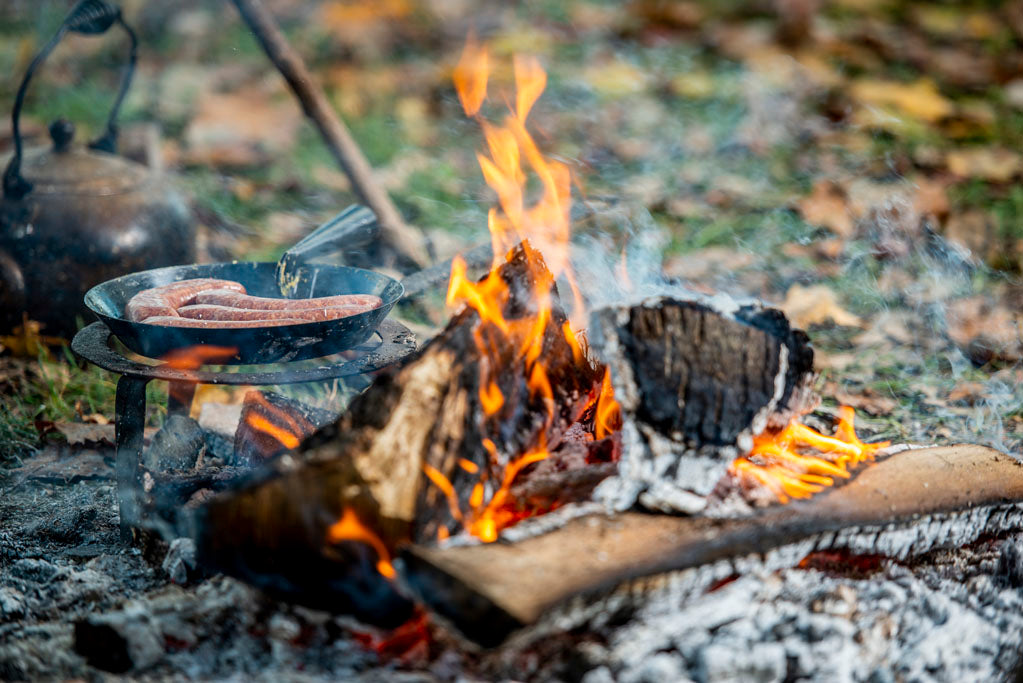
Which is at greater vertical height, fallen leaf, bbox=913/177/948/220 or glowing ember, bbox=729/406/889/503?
glowing ember, bbox=729/406/889/503

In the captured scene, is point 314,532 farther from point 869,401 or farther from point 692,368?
point 869,401

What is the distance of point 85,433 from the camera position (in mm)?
3137

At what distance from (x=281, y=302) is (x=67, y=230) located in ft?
5.85

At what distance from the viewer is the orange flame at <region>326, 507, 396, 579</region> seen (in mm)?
1627

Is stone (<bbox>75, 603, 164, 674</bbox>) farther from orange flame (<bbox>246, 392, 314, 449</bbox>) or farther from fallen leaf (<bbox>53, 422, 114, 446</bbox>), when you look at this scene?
fallen leaf (<bbox>53, 422, 114, 446</bbox>)

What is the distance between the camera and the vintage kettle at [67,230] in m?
3.69

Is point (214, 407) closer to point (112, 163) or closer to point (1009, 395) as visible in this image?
point (112, 163)

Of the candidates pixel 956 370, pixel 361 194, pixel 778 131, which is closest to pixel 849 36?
pixel 778 131

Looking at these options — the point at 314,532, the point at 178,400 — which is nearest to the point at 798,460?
the point at 314,532

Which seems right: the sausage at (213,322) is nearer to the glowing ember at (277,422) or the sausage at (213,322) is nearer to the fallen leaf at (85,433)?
the glowing ember at (277,422)

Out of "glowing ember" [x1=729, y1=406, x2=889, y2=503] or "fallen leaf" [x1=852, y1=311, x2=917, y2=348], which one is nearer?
"glowing ember" [x1=729, y1=406, x2=889, y2=503]

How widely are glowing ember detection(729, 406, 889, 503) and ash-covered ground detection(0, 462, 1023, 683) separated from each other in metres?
0.17

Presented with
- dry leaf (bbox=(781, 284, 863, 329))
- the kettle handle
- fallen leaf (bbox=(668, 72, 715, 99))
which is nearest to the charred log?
the kettle handle

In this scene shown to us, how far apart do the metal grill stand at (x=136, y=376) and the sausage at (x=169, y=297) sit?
0.43 ft
